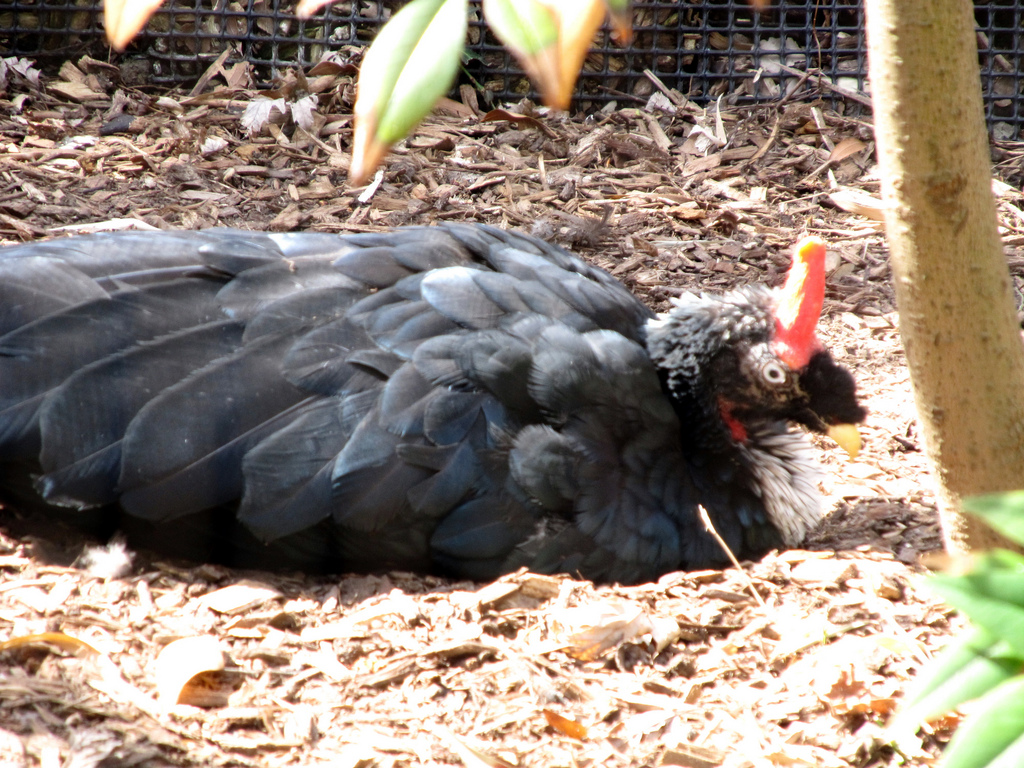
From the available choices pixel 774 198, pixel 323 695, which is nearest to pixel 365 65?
pixel 323 695

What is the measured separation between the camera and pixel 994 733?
100cm

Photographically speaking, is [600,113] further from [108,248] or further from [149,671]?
[149,671]

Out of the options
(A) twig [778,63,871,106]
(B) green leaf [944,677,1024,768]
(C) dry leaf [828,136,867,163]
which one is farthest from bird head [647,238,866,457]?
(A) twig [778,63,871,106]

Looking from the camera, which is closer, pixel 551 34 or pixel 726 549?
pixel 551 34

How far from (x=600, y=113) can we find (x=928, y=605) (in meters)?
4.41

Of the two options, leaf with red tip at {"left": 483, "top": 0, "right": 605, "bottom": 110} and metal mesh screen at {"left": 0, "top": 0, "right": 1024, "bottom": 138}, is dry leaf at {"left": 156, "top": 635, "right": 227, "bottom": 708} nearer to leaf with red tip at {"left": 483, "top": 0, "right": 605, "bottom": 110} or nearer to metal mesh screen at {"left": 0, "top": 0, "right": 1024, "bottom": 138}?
leaf with red tip at {"left": 483, "top": 0, "right": 605, "bottom": 110}

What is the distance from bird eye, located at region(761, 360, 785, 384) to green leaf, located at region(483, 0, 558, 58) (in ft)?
8.04

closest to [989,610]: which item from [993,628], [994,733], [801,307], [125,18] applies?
[993,628]

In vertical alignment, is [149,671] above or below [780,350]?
below

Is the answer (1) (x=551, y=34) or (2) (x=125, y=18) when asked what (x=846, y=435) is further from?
(2) (x=125, y=18)

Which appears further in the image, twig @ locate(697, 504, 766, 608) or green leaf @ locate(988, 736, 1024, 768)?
twig @ locate(697, 504, 766, 608)

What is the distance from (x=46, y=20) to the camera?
611cm

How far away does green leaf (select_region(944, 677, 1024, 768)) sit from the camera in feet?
3.28

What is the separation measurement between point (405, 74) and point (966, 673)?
2.92 feet
